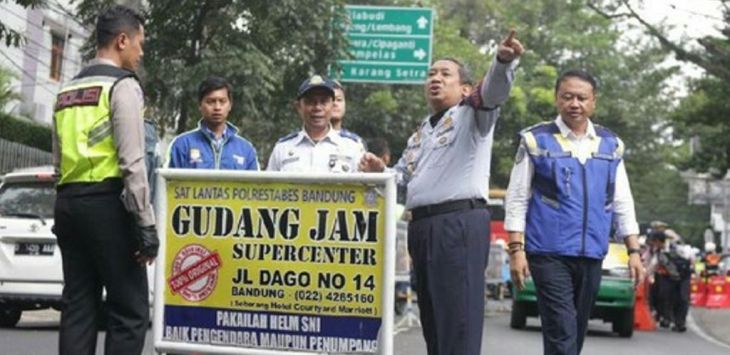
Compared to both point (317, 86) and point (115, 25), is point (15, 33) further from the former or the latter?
point (115, 25)

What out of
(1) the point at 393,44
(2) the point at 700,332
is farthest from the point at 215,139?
(1) the point at 393,44

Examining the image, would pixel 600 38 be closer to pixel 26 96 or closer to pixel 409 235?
pixel 26 96

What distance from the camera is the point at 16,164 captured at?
29.5m

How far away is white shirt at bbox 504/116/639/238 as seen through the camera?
8195mm

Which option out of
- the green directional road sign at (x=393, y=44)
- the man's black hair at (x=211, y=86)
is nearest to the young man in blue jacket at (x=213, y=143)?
the man's black hair at (x=211, y=86)

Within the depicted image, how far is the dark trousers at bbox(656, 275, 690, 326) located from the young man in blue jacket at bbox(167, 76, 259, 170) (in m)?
17.5

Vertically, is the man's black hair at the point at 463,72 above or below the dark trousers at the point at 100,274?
above

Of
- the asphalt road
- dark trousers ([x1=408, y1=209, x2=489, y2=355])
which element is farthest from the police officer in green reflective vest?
the asphalt road

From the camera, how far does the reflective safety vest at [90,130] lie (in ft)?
23.1

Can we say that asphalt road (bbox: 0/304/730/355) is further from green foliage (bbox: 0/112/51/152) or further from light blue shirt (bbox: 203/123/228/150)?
green foliage (bbox: 0/112/51/152)

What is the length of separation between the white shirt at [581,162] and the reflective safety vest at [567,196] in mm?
30

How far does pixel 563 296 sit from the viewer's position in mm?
8078

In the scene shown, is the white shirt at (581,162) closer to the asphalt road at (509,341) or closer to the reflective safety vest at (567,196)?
the reflective safety vest at (567,196)

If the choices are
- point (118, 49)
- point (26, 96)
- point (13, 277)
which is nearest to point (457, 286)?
point (118, 49)
